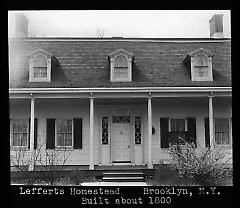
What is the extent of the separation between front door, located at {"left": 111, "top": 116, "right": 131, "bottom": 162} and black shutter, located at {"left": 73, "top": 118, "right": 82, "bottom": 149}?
0.84m

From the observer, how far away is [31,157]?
890cm

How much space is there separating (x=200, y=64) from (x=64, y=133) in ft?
12.8

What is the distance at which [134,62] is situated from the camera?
10.3 meters

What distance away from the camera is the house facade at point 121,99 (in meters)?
9.68

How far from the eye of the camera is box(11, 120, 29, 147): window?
32.2ft

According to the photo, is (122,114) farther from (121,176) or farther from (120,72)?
(121,176)

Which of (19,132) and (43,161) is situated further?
(19,132)

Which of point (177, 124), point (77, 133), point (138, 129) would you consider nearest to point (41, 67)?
point (77, 133)

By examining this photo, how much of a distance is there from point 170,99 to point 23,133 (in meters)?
3.76

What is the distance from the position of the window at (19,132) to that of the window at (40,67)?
4.00 feet

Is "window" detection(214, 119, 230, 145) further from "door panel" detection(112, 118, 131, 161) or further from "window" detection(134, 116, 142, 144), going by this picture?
"door panel" detection(112, 118, 131, 161)

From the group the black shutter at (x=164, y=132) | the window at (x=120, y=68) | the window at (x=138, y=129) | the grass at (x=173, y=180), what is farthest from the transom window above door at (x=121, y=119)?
the grass at (x=173, y=180)

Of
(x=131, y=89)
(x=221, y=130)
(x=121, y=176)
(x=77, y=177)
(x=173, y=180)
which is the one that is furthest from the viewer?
(x=221, y=130)

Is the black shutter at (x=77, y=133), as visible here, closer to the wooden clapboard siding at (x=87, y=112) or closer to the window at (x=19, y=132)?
the wooden clapboard siding at (x=87, y=112)
